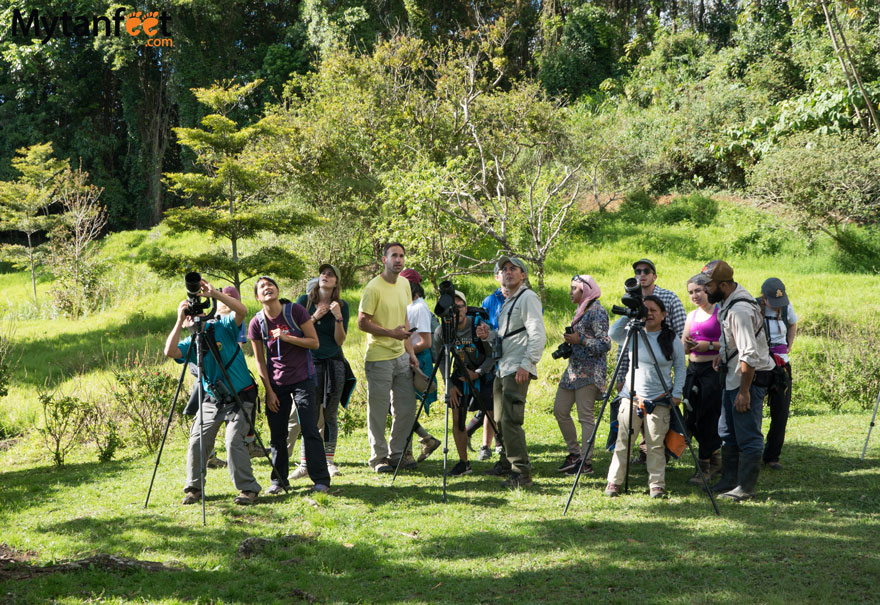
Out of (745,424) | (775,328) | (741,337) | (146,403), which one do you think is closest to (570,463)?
(745,424)

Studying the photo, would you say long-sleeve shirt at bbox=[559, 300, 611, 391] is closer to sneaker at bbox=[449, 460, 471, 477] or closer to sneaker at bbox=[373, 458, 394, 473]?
sneaker at bbox=[449, 460, 471, 477]

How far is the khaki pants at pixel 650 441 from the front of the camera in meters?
5.67

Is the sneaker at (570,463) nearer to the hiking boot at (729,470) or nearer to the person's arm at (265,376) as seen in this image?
the hiking boot at (729,470)

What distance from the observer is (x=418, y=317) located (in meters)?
7.10

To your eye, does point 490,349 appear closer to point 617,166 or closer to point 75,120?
point 617,166

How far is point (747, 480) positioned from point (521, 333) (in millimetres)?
2184

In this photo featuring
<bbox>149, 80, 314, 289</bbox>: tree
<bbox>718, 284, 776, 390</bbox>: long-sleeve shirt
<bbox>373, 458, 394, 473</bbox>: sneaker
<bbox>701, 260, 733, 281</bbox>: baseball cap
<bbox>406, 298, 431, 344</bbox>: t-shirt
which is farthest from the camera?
A: <bbox>149, 80, 314, 289</bbox>: tree

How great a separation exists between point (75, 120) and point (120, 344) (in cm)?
2872

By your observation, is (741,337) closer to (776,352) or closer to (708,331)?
(708,331)

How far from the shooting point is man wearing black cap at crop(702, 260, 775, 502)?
543 cm

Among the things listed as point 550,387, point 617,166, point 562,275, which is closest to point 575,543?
point 550,387

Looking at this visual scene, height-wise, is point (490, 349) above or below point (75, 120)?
below

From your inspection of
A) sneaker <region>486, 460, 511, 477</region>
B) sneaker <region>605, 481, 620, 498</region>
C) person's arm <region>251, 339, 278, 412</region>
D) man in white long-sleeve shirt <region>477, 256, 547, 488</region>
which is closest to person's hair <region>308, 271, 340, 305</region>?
person's arm <region>251, 339, 278, 412</region>

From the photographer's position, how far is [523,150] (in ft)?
83.1
